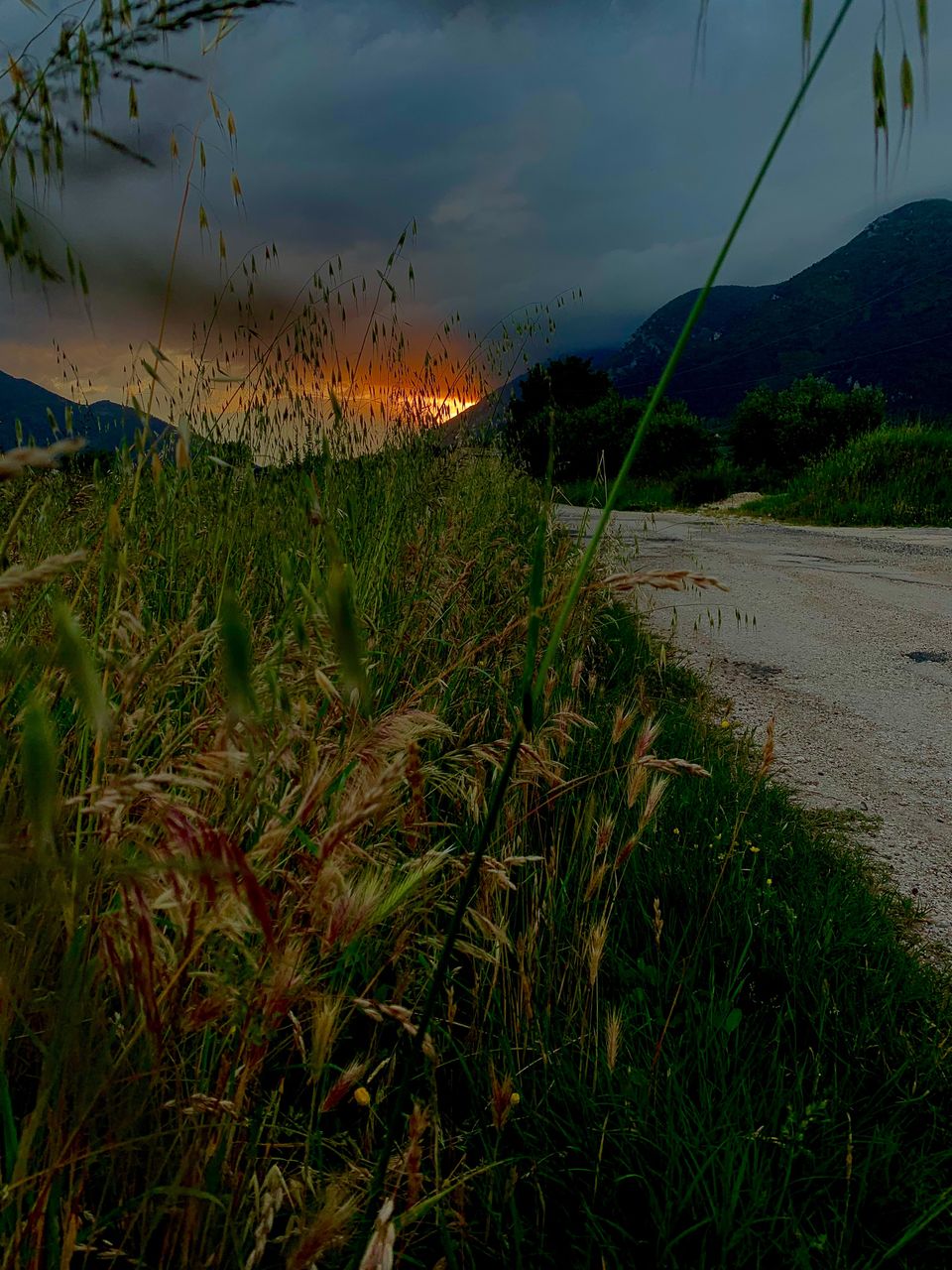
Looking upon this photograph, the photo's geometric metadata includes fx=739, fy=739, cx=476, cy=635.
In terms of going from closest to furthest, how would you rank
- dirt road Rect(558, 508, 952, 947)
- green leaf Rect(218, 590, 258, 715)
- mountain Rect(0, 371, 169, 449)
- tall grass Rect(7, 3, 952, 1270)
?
1. green leaf Rect(218, 590, 258, 715)
2. tall grass Rect(7, 3, 952, 1270)
3. mountain Rect(0, 371, 169, 449)
4. dirt road Rect(558, 508, 952, 947)

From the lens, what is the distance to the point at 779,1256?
1.05 meters

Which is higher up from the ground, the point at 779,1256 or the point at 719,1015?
the point at 719,1015

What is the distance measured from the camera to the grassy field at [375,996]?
0.70m

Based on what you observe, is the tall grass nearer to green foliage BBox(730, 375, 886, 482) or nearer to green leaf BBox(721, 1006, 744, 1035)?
green leaf BBox(721, 1006, 744, 1035)

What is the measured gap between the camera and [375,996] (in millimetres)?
1365

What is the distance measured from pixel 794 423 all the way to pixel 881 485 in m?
10.1

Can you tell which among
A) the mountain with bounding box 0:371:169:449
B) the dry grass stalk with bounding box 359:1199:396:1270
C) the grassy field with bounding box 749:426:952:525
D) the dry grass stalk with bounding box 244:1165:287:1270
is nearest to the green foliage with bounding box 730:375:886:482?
the grassy field with bounding box 749:426:952:525

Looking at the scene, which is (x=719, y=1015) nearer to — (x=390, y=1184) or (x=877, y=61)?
(x=390, y=1184)

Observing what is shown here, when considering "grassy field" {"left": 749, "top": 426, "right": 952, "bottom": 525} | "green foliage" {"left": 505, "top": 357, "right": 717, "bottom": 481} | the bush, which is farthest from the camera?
"green foliage" {"left": 505, "top": 357, "right": 717, "bottom": 481}

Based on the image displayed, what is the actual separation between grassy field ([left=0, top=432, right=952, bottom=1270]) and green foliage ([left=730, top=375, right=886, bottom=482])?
2274 cm

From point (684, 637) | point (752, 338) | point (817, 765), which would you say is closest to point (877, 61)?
point (817, 765)

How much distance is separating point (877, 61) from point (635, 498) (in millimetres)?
19897

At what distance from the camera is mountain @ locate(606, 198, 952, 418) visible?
132 metres

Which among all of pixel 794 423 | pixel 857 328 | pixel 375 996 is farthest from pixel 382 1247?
pixel 857 328
